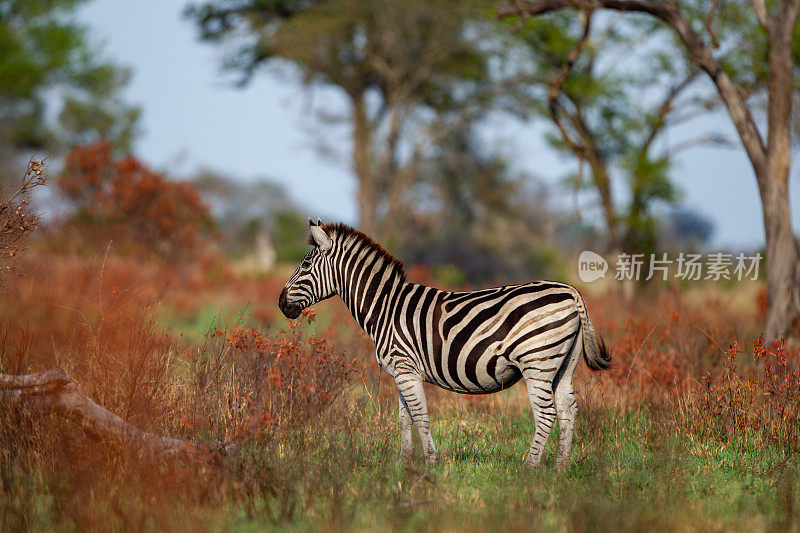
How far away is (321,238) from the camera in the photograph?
253 inches

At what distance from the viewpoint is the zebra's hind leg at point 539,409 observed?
593 cm

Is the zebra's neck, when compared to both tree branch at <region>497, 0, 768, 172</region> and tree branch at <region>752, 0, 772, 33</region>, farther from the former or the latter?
tree branch at <region>752, 0, 772, 33</region>

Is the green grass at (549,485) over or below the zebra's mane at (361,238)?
below

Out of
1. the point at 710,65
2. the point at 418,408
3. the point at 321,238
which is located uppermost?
the point at 710,65

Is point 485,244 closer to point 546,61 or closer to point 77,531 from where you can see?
point 546,61

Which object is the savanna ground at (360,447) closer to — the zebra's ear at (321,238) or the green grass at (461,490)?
the green grass at (461,490)

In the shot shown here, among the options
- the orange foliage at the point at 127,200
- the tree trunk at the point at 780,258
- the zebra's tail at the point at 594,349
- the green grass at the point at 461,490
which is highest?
the orange foliage at the point at 127,200

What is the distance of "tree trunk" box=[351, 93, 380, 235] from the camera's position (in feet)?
93.7

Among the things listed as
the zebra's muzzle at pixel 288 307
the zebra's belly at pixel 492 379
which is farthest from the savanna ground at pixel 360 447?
the zebra's belly at pixel 492 379

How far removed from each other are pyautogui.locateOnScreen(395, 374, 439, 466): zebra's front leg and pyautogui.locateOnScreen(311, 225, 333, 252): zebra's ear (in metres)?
1.24

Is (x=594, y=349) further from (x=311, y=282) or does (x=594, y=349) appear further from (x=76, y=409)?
(x=76, y=409)

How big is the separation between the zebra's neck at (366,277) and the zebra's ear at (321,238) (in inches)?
4.6

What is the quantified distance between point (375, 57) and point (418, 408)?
944 inches

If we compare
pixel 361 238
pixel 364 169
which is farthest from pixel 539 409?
pixel 364 169
